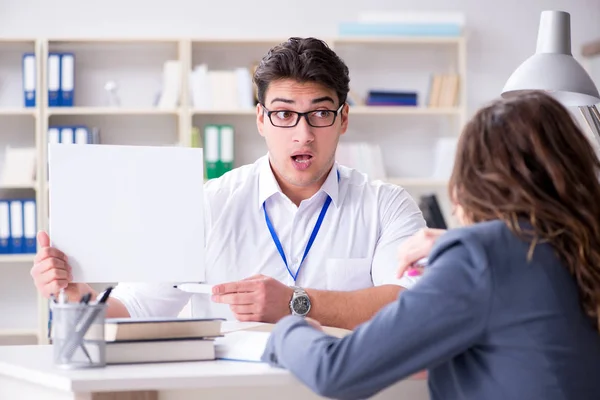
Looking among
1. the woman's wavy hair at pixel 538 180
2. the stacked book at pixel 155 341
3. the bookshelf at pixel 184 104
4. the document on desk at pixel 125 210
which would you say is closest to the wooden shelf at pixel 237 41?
the bookshelf at pixel 184 104

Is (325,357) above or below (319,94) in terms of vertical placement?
below

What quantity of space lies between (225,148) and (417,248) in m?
3.80

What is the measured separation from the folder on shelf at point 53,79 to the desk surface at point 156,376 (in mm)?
3892

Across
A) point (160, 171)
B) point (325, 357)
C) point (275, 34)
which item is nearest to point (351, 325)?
point (160, 171)

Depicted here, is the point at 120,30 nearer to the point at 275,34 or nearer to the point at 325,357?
the point at 275,34

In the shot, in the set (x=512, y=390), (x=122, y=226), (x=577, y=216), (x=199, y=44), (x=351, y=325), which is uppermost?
(x=199, y=44)

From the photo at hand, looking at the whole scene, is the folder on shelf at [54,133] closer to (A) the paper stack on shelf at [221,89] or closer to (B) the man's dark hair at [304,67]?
(A) the paper stack on shelf at [221,89]

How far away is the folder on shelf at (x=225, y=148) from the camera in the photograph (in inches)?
204

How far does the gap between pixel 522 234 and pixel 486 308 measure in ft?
0.40

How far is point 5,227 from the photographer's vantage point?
16.6 feet

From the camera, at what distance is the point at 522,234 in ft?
4.08

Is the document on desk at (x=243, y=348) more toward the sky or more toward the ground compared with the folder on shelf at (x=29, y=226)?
more toward the sky

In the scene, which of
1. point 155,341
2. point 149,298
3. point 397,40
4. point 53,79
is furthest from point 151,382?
point 397,40

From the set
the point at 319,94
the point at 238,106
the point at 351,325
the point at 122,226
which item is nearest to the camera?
the point at 122,226
